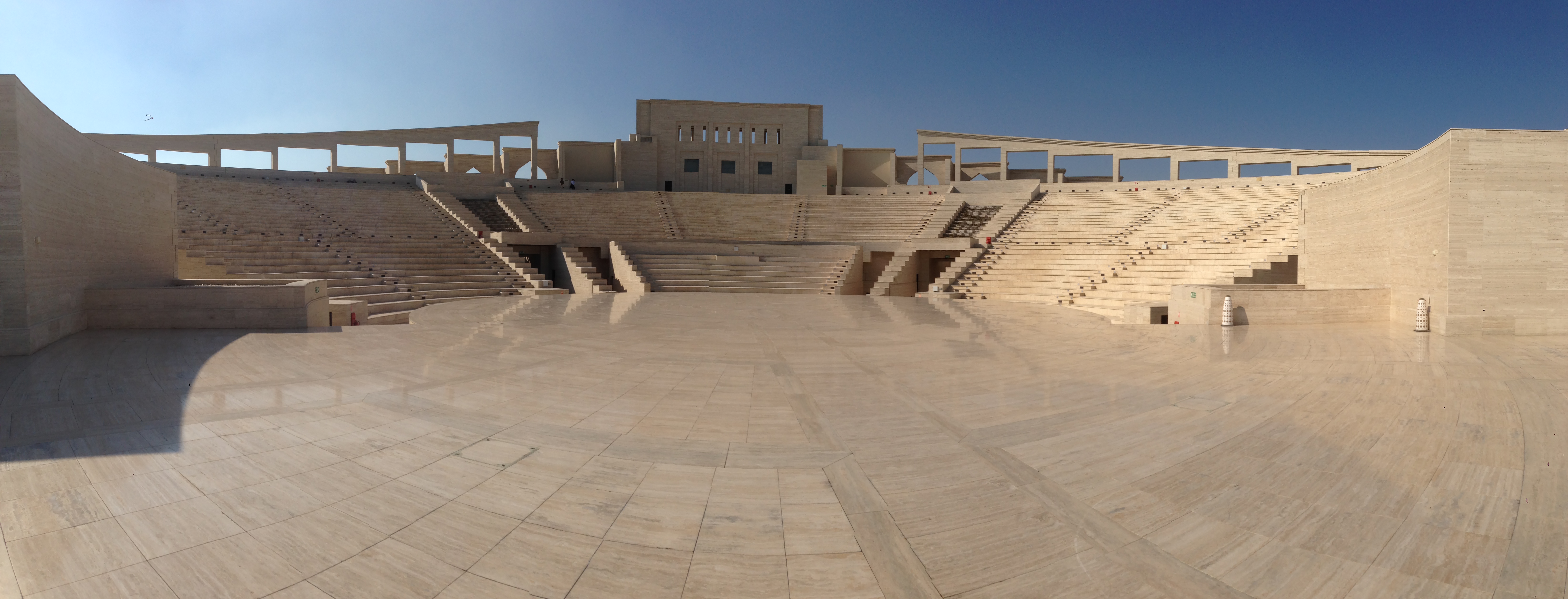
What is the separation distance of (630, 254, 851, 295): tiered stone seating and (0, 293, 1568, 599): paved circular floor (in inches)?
577

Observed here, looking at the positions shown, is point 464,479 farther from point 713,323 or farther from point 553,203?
point 553,203

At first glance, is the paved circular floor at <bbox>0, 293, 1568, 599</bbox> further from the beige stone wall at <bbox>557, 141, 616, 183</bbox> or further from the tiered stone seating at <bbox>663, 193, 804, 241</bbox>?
the beige stone wall at <bbox>557, 141, 616, 183</bbox>

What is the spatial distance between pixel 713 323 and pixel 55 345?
347 inches

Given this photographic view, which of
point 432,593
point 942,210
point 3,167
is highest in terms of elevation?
point 942,210

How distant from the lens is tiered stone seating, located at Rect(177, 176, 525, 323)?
15789 millimetres

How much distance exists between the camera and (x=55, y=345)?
7863mm

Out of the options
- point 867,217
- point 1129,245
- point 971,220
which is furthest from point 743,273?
point 1129,245

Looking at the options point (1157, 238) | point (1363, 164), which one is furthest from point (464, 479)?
point (1363, 164)

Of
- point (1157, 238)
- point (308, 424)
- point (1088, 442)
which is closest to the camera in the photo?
point (1088, 442)

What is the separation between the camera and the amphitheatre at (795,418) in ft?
8.80

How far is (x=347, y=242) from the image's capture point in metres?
19.3

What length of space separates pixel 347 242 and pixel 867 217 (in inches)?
838

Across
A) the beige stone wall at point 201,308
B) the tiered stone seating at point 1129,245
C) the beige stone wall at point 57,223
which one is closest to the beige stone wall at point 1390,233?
the tiered stone seating at point 1129,245

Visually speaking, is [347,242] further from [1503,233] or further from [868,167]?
[868,167]
